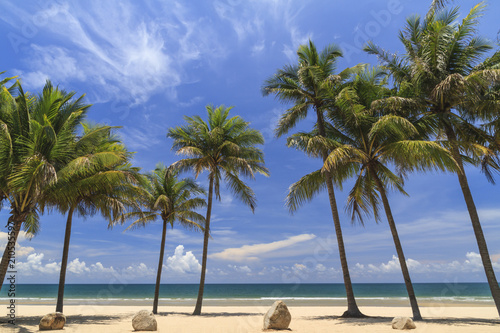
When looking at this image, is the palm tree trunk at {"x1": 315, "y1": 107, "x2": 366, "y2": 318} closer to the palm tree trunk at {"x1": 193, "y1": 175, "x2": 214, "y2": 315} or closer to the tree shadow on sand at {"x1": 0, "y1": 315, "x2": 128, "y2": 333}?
the palm tree trunk at {"x1": 193, "y1": 175, "x2": 214, "y2": 315}

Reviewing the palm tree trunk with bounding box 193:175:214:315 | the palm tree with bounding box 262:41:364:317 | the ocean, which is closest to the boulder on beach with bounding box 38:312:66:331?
the palm tree trunk with bounding box 193:175:214:315

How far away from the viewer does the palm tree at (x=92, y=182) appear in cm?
1039

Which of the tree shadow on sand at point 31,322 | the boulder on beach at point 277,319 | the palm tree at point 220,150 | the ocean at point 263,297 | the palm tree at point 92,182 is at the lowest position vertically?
the ocean at point 263,297

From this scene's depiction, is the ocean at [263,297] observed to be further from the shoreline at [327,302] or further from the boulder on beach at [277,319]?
the boulder on beach at [277,319]

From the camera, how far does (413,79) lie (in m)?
11.7

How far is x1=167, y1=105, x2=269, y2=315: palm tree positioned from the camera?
1631cm

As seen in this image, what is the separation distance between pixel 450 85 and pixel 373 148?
3709mm

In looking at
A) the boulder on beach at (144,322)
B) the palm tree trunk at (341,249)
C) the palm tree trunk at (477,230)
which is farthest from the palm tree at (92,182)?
the palm tree trunk at (477,230)

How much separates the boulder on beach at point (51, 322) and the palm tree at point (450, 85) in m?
12.9

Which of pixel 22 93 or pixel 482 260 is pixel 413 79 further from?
pixel 22 93

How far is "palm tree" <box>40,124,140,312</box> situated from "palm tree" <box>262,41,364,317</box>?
23.0ft

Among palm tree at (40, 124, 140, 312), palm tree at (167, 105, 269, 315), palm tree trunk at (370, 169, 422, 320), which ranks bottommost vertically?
palm tree trunk at (370, 169, 422, 320)

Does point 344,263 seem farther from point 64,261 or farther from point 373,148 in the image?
point 64,261

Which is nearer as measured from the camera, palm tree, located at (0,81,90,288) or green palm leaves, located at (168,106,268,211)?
palm tree, located at (0,81,90,288)
